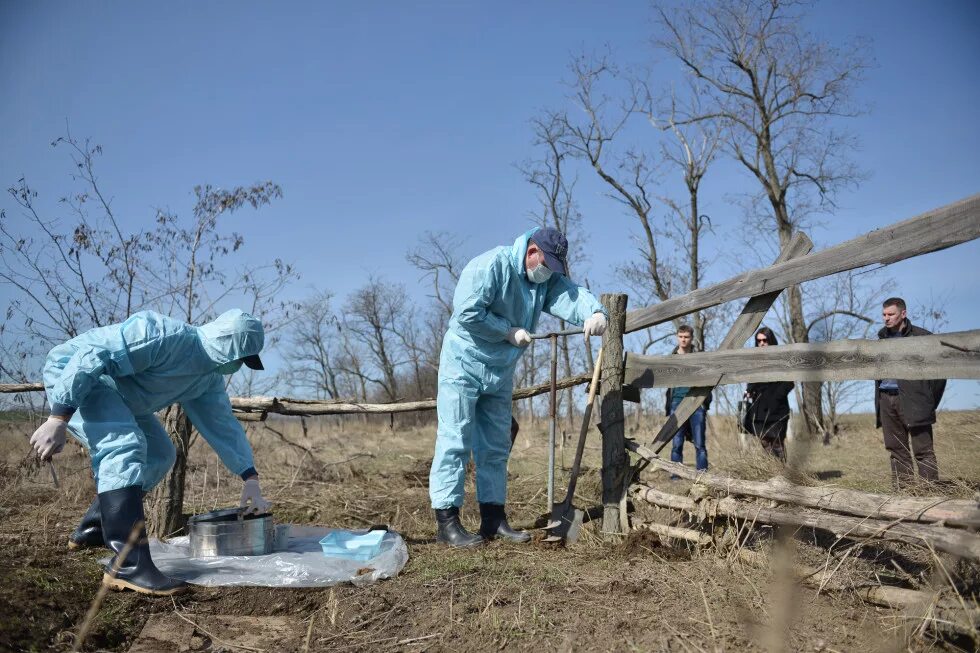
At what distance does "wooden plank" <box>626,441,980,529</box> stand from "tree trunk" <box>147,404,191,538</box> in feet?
11.0

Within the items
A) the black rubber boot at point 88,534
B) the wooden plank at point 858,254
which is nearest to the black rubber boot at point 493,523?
the wooden plank at point 858,254

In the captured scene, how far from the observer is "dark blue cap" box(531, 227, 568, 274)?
4355 millimetres

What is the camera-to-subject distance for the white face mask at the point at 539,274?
4.40 meters

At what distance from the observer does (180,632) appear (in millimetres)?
2730

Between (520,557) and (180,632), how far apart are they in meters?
1.83

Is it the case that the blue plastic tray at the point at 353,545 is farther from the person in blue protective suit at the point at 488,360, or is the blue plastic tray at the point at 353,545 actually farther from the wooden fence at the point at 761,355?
the wooden fence at the point at 761,355

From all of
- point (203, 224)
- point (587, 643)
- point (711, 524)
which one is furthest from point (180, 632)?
point (203, 224)

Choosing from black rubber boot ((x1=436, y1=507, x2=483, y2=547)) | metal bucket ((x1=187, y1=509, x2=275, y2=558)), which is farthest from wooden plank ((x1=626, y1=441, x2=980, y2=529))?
metal bucket ((x1=187, y1=509, x2=275, y2=558))

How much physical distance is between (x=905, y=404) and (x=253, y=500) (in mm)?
5018

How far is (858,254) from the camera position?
138 inches

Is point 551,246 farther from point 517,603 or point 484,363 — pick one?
point 517,603

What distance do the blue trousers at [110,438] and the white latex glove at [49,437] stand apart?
123 mm

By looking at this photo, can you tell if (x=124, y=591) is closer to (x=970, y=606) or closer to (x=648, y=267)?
(x=970, y=606)

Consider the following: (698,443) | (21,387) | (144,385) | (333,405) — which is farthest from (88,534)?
(698,443)
